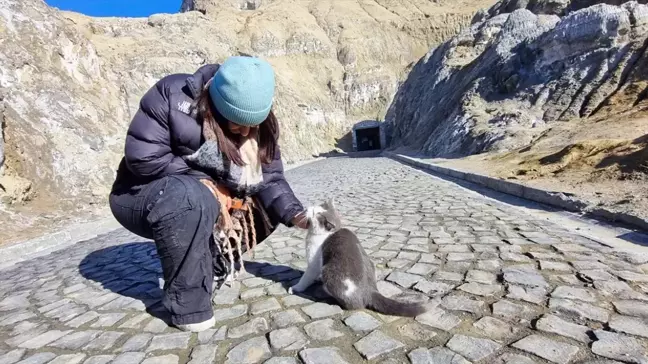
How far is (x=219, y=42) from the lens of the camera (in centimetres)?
4394

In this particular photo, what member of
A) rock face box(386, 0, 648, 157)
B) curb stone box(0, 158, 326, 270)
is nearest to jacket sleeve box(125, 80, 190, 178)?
curb stone box(0, 158, 326, 270)

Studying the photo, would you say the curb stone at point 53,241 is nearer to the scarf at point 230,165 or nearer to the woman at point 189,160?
the woman at point 189,160

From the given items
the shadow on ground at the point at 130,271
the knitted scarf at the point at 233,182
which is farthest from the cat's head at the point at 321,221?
the shadow on ground at the point at 130,271

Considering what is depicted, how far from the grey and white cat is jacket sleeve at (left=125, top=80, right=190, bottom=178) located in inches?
48.2

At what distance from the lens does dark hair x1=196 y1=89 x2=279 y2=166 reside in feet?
8.75

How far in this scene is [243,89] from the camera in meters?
2.40

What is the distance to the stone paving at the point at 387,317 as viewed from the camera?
2.21m

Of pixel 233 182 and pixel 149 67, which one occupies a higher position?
pixel 149 67

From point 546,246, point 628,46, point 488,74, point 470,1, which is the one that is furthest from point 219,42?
point 470,1

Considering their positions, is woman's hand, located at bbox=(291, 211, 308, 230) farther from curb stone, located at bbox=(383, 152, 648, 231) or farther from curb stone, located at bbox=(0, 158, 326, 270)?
curb stone, located at bbox=(0, 158, 326, 270)

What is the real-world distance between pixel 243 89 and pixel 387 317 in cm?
179

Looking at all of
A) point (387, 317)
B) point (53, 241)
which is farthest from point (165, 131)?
point (53, 241)

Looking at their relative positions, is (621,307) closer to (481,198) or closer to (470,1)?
(481,198)

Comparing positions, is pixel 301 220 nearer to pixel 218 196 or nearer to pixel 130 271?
pixel 218 196
